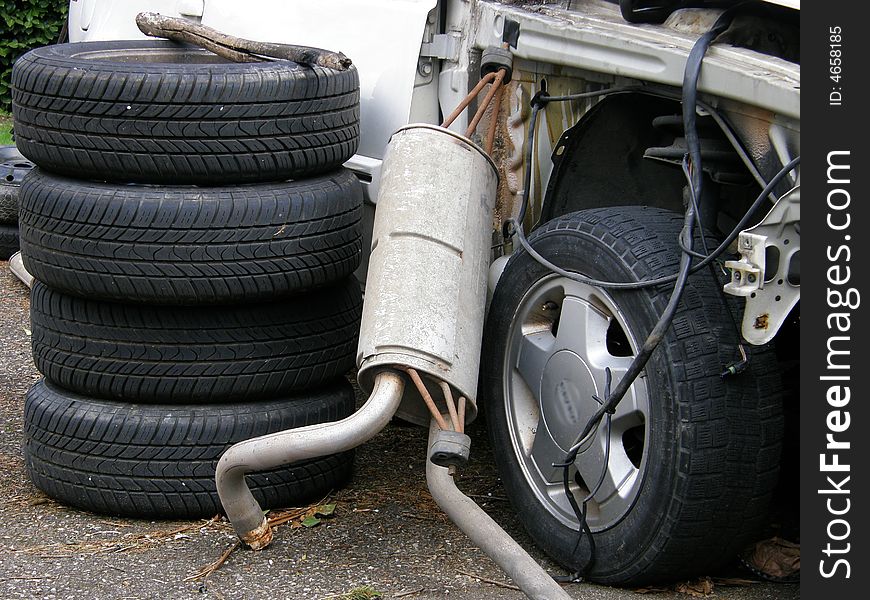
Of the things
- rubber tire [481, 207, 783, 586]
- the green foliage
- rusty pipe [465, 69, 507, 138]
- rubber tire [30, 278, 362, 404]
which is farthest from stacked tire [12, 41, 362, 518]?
the green foliage

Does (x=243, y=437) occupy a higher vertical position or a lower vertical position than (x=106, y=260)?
lower

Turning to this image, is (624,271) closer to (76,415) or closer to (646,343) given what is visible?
(646,343)

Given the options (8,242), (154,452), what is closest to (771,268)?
(154,452)

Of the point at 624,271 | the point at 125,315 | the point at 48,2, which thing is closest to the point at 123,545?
the point at 125,315

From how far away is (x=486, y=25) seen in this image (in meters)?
3.68

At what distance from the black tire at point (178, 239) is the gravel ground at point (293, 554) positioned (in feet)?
2.23

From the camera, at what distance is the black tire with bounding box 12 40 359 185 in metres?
3.24

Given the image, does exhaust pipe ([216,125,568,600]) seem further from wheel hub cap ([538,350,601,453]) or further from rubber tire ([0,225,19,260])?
rubber tire ([0,225,19,260])

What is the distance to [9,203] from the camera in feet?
21.0

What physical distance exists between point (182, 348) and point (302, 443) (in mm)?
532

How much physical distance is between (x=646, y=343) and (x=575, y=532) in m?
0.61

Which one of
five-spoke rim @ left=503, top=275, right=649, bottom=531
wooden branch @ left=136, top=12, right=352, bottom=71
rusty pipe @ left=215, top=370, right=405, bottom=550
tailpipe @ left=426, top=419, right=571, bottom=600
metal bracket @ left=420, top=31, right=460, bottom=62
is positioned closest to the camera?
tailpipe @ left=426, top=419, right=571, bottom=600

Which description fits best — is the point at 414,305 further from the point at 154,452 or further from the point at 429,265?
the point at 154,452

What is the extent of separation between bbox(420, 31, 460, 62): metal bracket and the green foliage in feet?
24.6
